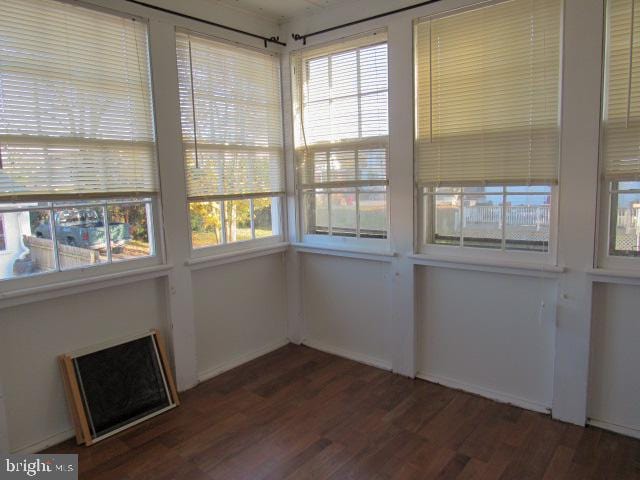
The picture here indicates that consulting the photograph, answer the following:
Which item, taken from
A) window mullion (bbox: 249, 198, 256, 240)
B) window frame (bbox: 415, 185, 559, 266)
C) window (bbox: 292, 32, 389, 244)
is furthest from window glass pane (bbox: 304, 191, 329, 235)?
window frame (bbox: 415, 185, 559, 266)

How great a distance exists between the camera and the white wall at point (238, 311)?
3.42 m

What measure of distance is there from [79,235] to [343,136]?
195cm

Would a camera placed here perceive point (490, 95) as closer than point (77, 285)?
No

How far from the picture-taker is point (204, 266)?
10.9 feet

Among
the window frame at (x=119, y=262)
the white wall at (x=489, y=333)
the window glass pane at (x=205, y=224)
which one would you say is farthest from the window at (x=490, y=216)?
the window frame at (x=119, y=262)

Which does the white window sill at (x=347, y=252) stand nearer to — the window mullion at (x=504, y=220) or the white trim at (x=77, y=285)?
the window mullion at (x=504, y=220)

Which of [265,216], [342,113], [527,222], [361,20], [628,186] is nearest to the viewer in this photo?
[628,186]

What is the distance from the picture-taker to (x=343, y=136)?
3.51m

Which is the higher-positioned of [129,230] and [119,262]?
[129,230]

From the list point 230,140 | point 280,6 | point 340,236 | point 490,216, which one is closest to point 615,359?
point 490,216

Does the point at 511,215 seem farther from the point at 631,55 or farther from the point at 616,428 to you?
the point at 616,428

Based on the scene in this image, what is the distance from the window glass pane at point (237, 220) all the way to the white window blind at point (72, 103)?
69 centimetres

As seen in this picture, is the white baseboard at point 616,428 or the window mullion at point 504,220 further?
the window mullion at point 504,220

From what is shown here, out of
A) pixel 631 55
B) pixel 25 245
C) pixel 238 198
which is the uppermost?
pixel 631 55
